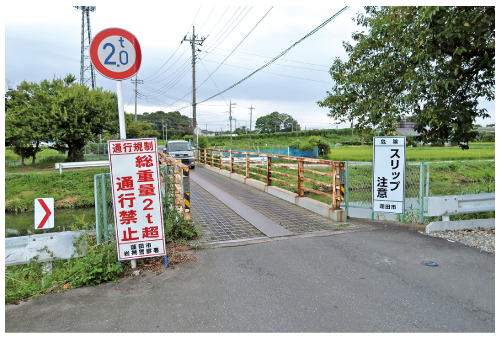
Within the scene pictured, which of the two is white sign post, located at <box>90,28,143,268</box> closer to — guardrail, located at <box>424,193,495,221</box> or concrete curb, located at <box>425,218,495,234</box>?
concrete curb, located at <box>425,218,495,234</box>

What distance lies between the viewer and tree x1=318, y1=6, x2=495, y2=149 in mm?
5945

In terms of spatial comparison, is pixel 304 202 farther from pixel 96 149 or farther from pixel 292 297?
pixel 96 149

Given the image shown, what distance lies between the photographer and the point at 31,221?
1352 centimetres

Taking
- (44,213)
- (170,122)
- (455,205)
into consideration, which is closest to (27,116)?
(44,213)

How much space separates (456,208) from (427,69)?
288 centimetres

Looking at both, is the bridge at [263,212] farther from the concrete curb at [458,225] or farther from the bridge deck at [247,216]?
the concrete curb at [458,225]

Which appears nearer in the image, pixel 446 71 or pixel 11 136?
pixel 446 71

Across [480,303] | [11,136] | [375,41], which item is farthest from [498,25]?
[11,136]

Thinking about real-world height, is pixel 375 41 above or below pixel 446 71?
above

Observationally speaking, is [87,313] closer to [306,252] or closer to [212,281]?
[212,281]

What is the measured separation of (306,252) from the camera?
518 cm

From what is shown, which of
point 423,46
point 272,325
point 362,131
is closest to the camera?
point 272,325

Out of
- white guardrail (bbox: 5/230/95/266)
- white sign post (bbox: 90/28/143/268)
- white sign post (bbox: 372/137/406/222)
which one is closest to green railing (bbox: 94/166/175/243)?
white guardrail (bbox: 5/230/95/266)

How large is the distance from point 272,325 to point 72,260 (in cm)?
368
